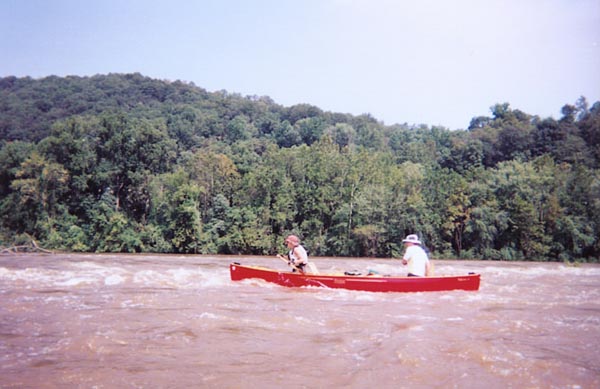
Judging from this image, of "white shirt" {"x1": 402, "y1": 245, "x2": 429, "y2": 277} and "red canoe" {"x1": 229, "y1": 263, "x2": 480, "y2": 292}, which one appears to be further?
"white shirt" {"x1": 402, "y1": 245, "x2": 429, "y2": 277}

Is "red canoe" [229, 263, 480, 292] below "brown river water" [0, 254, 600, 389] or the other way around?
the other way around

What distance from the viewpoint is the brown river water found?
19.6 ft

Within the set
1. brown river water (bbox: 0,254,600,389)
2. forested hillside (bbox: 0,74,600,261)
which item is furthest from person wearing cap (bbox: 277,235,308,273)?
forested hillside (bbox: 0,74,600,261)

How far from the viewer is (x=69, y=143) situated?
138ft

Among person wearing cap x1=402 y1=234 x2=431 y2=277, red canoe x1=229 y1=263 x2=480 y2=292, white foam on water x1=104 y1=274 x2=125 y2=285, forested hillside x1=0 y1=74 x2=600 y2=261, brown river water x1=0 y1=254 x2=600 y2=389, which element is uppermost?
forested hillside x1=0 y1=74 x2=600 y2=261

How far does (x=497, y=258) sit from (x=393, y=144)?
46582 mm

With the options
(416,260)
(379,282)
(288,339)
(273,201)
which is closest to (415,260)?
(416,260)

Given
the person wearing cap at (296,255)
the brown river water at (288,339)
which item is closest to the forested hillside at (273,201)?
the person wearing cap at (296,255)

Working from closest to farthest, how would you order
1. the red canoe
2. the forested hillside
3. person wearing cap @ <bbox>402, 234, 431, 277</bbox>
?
1. the red canoe
2. person wearing cap @ <bbox>402, 234, 431, 277</bbox>
3. the forested hillside

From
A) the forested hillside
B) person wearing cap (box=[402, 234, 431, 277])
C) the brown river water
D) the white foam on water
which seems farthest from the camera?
the forested hillside

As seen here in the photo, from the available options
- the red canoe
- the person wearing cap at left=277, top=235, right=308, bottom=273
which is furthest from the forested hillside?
the red canoe

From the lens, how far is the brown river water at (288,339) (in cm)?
597

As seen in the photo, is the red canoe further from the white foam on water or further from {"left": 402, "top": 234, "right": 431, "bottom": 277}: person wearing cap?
the white foam on water

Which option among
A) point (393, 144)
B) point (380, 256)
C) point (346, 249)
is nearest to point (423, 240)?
point (380, 256)
